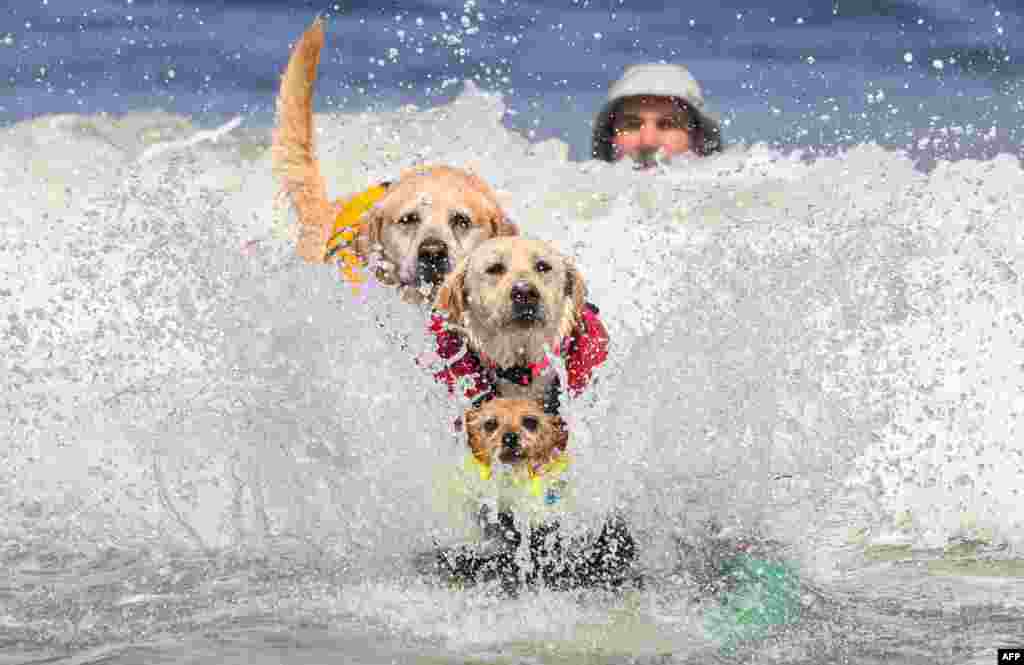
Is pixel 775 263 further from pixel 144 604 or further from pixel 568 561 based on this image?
pixel 144 604

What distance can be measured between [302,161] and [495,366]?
233cm

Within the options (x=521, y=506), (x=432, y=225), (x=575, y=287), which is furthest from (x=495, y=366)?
(x=432, y=225)

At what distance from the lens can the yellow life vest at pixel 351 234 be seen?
236 inches

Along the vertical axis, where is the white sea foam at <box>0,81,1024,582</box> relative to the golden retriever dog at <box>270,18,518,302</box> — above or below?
below

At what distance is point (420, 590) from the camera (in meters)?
4.66

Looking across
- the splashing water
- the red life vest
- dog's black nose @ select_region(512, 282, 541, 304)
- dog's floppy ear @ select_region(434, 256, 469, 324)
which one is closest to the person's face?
the splashing water

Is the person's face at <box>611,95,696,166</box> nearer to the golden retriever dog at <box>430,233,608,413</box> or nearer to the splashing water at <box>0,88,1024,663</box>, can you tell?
the splashing water at <box>0,88,1024,663</box>

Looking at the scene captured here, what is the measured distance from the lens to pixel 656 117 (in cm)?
893

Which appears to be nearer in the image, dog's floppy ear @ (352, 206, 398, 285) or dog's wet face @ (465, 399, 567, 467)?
dog's wet face @ (465, 399, 567, 467)

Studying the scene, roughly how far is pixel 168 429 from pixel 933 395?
4358 millimetres

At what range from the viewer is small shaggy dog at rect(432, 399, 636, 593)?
4.77 m

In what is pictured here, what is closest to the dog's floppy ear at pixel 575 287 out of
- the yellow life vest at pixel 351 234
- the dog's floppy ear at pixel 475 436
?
the dog's floppy ear at pixel 475 436

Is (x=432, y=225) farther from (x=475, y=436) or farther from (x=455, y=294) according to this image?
(x=475, y=436)

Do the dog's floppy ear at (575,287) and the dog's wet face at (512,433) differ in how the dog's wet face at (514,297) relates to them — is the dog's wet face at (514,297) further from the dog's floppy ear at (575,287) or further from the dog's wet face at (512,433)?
the dog's wet face at (512,433)
